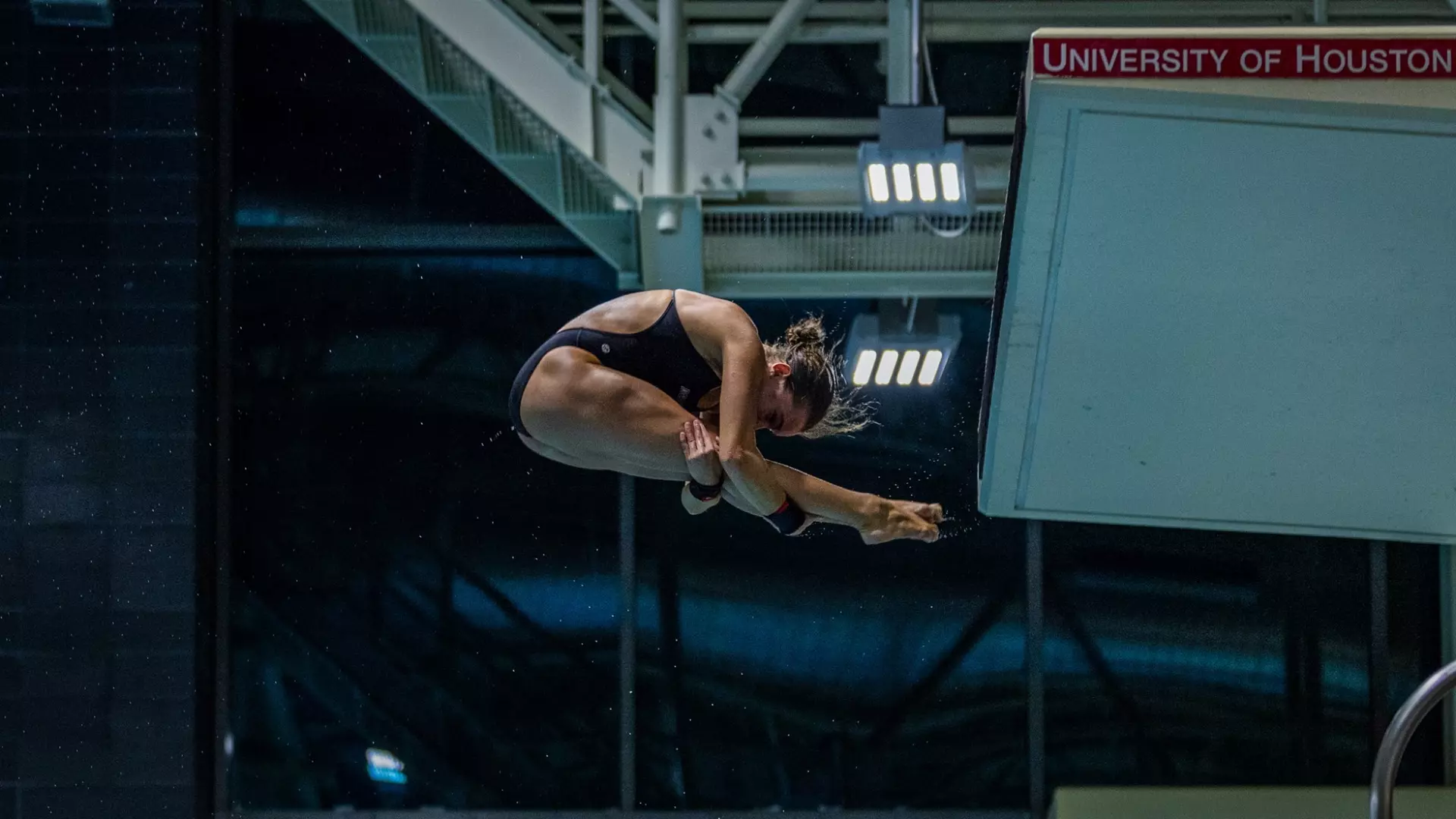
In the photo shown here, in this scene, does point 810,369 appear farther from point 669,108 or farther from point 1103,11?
point 1103,11

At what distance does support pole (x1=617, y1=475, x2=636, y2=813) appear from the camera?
8008mm

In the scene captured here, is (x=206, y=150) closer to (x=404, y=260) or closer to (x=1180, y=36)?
(x=404, y=260)

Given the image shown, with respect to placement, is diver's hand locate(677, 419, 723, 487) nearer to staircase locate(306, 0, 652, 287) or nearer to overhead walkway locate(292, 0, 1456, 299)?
overhead walkway locate(292, 0, 1456, 299)

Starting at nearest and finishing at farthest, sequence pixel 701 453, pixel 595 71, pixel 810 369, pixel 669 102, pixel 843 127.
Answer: pixel 701 453
pixel 810 369
pixel 669 102
pixel 595 71
pixel 843 127

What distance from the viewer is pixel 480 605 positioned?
8023mm

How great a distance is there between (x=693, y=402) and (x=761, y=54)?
253 centimetres

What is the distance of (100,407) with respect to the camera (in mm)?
7820

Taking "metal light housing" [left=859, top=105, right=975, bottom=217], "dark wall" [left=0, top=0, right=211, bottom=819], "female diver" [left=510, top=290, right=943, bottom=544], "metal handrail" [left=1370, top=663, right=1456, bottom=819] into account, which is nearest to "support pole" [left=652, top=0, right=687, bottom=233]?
"metal light housing" [left=859, top=105, right=975, bottom=217]

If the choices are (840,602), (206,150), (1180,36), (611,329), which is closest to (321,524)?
(206,150)

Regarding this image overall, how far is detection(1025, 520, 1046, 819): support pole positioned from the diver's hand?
390 centimetres

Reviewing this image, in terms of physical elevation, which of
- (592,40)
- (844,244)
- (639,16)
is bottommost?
(844,244)

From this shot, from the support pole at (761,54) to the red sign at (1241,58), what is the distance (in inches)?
94.6

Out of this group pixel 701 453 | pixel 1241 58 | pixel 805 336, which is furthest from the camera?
pixel 805 336

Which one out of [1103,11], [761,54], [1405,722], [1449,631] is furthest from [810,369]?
[1449,631]
